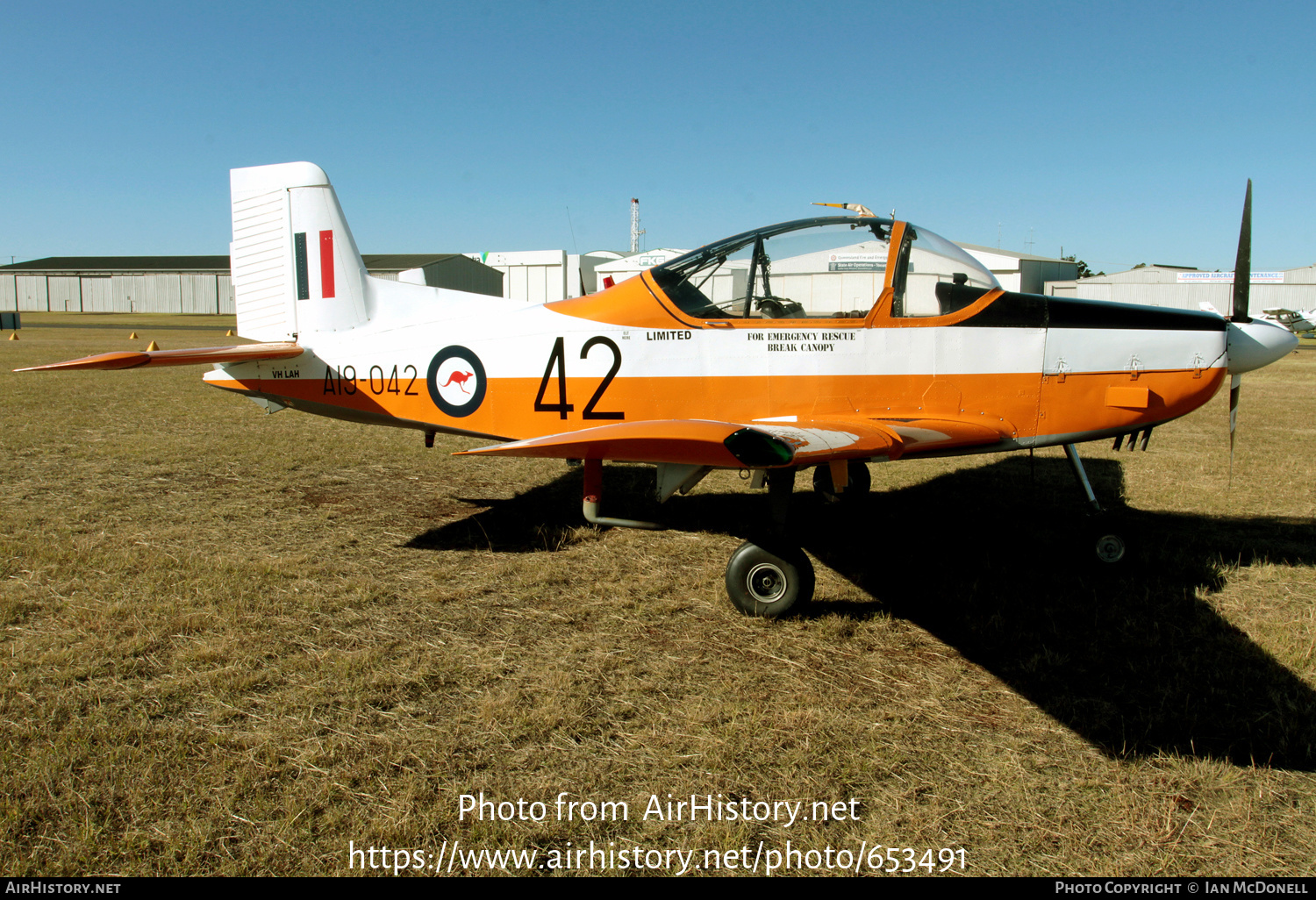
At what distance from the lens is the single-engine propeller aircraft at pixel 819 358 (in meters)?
4.73

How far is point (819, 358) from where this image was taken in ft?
16.0

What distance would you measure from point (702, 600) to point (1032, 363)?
2.52m

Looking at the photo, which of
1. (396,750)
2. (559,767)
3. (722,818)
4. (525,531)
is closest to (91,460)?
(525,531)

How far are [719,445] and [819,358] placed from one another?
1.54 metres

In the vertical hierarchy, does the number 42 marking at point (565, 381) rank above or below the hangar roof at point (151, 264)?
below

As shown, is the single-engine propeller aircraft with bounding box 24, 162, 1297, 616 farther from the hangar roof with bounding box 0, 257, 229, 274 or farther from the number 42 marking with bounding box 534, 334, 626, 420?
the hangar roof with bounding box 0, 257, 229, 274

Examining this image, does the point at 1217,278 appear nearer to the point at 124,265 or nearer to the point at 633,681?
the point at 633,681

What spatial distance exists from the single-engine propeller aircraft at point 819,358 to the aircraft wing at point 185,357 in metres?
0.02

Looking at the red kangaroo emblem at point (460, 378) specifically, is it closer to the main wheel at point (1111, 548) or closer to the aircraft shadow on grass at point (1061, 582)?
the aircraft shadow on grass at point (1061, 582)

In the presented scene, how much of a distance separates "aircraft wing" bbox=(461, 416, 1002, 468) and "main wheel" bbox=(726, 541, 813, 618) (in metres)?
0.77

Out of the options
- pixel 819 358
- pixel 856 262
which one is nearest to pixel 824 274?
pixel 856 262

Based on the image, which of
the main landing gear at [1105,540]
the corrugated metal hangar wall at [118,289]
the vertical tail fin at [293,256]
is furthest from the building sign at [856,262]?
the corrugated metal hangar wall at [118,289]

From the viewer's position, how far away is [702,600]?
4680 millimetres

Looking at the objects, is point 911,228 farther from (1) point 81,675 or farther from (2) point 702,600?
(1) point 81,675
